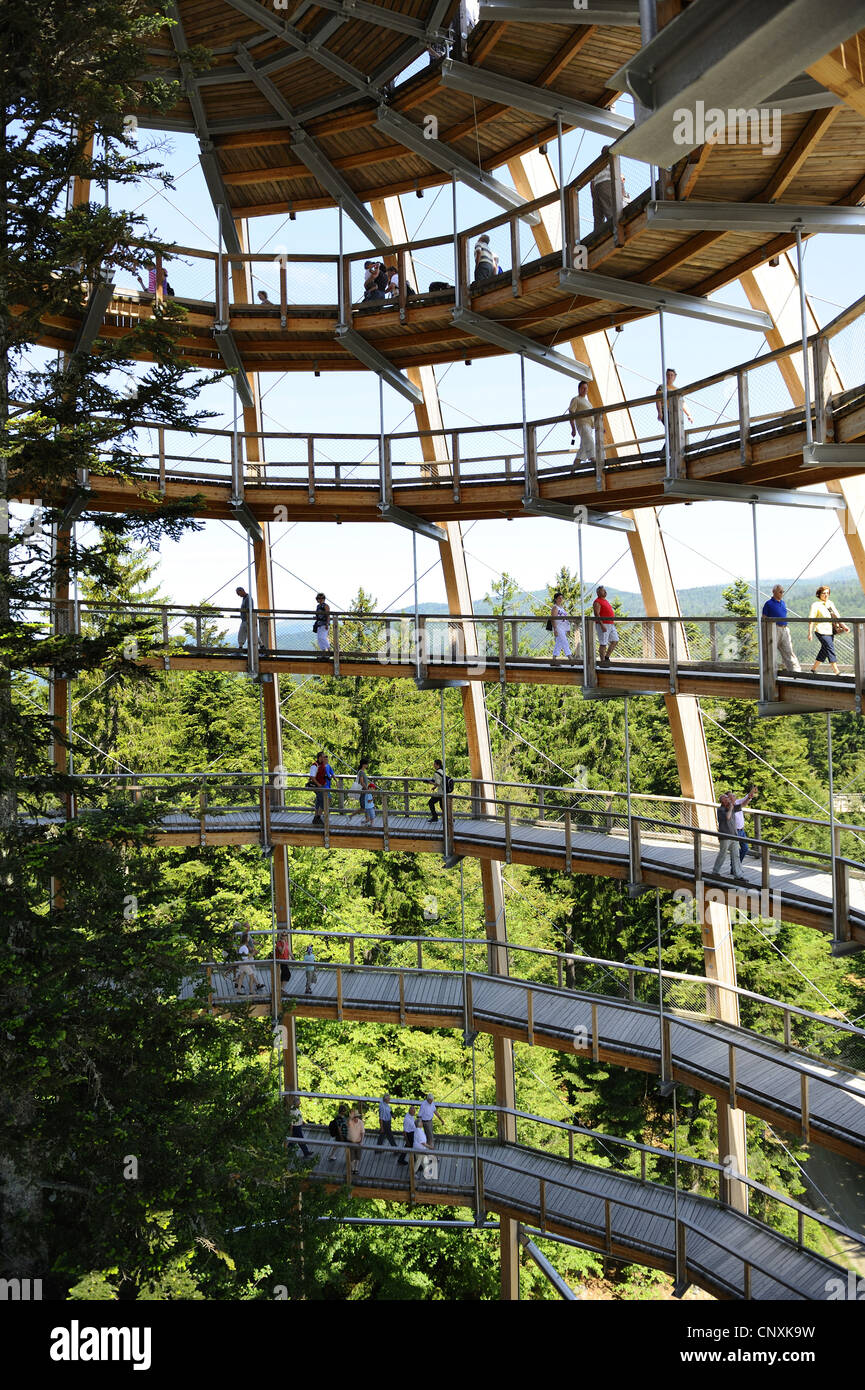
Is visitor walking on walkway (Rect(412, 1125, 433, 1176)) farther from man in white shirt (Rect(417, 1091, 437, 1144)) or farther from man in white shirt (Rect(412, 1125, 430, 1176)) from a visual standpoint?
man in white shirt (Rect(417, 1091, 437, 1144))

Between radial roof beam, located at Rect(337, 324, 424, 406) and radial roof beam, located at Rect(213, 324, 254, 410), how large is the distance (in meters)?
1.77

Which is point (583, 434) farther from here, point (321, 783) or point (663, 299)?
point (321, 783)

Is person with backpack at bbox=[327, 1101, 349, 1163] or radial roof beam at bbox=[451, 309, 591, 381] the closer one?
radial roof beam at bbox=[451, 309, 591, 381]

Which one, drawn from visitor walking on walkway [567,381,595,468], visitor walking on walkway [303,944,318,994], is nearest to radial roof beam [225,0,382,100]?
visitor walking on walkway [567,381,595,468]

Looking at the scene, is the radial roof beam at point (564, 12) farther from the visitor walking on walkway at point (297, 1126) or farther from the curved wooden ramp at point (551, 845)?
the visitor walking on walkway at point (297, 1126)

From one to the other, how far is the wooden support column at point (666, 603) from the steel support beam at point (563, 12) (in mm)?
4830

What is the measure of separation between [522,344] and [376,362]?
2.93 meters

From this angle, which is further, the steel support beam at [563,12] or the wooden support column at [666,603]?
the wooden support column at [666,603]

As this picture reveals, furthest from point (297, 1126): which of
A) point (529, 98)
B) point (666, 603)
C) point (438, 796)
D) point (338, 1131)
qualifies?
point (529, 98)

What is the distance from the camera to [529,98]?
13484 millimetres

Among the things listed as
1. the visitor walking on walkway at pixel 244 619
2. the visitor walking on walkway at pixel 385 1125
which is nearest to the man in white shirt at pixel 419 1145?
the visitor walking on walkway at pixel 385 1125

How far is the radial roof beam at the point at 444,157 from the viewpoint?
1577cm

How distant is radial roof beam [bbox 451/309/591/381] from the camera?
15.5 m
